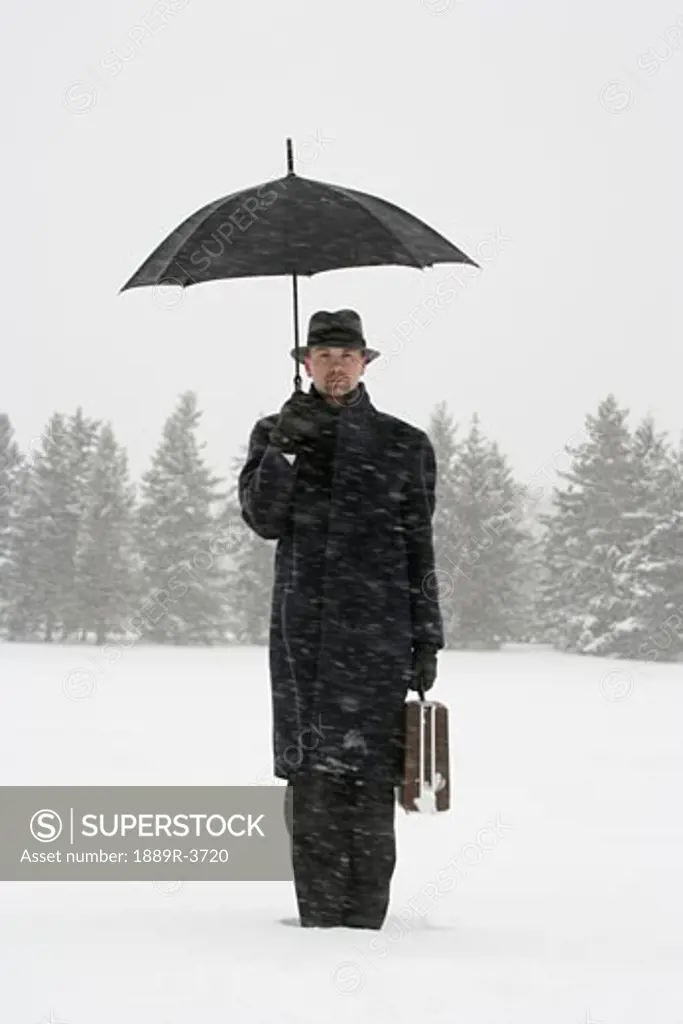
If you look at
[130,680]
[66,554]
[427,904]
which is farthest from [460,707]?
[66,554]

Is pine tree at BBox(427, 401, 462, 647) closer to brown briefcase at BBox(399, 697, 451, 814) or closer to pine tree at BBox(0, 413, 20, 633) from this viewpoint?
pine tree at BBox(0, 413, 20, 633)

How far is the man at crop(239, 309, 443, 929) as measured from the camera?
152 inches

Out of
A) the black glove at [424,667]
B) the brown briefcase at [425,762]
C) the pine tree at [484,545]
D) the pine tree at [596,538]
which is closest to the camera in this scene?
the brown briefcase at [425,762]

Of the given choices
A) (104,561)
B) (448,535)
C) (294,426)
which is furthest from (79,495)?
(294,426)

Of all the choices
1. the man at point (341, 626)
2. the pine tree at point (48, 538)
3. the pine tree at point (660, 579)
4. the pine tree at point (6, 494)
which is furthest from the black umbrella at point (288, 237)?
the pine tree at point (6, 494)

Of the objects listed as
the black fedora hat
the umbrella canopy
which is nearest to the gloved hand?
the black fedora hat

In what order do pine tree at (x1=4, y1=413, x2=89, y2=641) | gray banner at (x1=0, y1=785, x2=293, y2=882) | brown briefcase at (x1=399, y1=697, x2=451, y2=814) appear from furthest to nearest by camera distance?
pine tree at (x1=4, y1=413, x2=89, y2=641), gray banner at (x1=0, y1=785, x2=293, y2=882), brown briefcase at (x1=399, y1=697, x2=451, y2=814)

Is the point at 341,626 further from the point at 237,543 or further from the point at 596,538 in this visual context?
the point at 237,543

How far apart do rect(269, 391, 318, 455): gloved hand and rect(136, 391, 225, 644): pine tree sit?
45.9m

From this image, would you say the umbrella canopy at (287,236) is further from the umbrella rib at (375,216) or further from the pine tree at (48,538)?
the pine tree at (48,538)

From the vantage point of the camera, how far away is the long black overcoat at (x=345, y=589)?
3850mm

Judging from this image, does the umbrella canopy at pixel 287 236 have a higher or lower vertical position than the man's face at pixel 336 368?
higher

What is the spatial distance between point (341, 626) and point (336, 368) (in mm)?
903

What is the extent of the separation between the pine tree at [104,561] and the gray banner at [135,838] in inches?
1763
